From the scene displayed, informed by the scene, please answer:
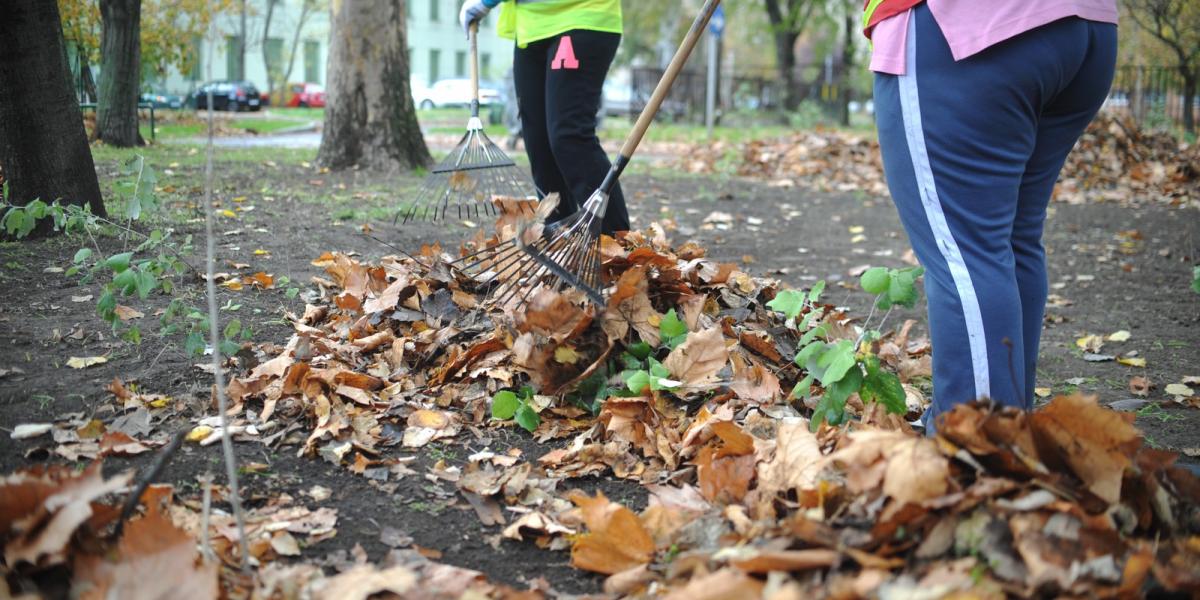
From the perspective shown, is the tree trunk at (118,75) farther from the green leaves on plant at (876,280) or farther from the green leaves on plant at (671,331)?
the green leaves on plant at (876,280)

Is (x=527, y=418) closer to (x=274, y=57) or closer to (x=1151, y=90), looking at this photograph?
(x=1151, y=90)

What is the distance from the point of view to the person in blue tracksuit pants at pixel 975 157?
183cm

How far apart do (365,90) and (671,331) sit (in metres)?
5.63

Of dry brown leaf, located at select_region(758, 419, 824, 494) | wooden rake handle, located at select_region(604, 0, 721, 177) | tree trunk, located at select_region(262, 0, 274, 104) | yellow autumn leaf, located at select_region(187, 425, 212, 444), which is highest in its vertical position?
tree trunk, located at select_region(262, 0, 274, 104)

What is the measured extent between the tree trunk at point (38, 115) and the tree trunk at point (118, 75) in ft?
12.8

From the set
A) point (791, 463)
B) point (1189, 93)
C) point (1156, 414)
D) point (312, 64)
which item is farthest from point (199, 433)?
point (312, 64)

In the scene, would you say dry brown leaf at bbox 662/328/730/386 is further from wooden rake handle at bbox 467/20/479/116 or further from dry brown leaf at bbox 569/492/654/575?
wooden rake handle at bbox 467/20/479/116

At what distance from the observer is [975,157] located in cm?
187

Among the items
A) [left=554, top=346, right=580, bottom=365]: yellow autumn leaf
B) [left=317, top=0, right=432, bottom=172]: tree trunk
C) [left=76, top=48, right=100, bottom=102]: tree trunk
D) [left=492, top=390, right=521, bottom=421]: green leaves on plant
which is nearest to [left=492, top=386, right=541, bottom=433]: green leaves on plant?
[left=492, top=390, right=521, bottom=421]: green leaves on plant

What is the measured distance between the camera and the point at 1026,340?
2.11 metres

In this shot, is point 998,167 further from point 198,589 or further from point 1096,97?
point 198,589

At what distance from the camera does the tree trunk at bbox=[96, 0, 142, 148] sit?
7812 millimetres

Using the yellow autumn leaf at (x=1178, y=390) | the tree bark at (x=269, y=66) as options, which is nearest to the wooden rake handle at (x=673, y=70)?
the yellow autumn leaf at (x=1178, y=390)

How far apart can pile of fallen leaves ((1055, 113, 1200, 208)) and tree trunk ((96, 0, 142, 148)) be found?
8.17 m
